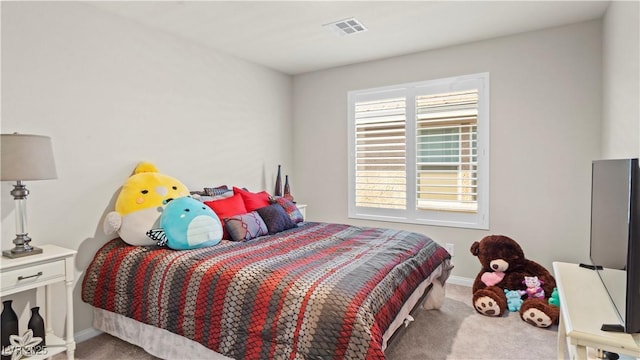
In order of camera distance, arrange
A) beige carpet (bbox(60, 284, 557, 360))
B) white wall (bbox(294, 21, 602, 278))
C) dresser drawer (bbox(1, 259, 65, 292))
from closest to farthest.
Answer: dresser drawer (bbox(1, 259, 65, 292)) → beige carpet (bbox(60, 284, 557, 360)) → white wall (bbox(294, 21, 602, 278))

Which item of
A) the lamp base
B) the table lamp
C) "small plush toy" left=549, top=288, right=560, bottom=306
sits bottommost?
"small plush toy" left=549, top=288, right=560, bottom=306

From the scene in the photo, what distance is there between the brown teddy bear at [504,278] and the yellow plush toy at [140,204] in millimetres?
2633

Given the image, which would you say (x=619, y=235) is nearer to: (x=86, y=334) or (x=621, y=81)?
(x=621, y=81)

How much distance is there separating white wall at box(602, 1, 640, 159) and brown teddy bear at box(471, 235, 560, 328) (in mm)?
1054

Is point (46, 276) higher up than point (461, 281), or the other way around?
A: point (46, 276)

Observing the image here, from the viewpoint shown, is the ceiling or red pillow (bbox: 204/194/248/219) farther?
red pillow (bbox: 204/194/248/219)

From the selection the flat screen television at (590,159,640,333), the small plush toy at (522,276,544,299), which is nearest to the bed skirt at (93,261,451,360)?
the small plush toy at (522,276,544,299)

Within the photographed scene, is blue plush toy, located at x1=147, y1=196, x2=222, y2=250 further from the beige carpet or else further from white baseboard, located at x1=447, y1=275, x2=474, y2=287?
white baseboard, located at x1=447, y1=275, x2=474, y2=287

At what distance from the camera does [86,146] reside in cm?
262

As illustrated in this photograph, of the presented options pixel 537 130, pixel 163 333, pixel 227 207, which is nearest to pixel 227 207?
pixel 227 207

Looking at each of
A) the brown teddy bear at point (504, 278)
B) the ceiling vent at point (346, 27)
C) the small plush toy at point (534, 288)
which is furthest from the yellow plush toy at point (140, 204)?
the small plush toy at point (534, 288)

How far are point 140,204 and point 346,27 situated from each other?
222 centimetres

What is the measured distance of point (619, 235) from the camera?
1.51 metres

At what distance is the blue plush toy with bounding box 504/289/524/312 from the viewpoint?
9.64 feet
